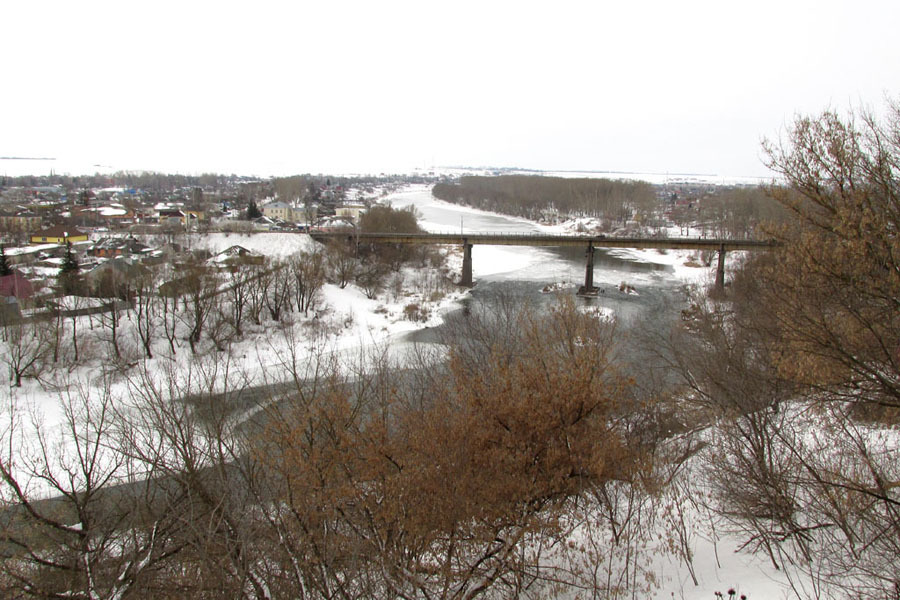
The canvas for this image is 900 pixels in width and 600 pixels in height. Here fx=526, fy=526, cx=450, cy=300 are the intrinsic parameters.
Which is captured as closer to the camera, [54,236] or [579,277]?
[579,277]

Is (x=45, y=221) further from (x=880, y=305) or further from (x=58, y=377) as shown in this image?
(x=880, y=305)

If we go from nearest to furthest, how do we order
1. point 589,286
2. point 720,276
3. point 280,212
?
point 720,276 < point 589,286 < point 280,212

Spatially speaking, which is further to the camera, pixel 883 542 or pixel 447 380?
pixel 447 380

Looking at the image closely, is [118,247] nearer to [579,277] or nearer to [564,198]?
[579,277]

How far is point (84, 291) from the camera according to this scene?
2534cm

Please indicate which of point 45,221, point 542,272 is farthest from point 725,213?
point 45,221

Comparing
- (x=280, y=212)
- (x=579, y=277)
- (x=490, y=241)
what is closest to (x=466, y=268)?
(x=490, y=241)

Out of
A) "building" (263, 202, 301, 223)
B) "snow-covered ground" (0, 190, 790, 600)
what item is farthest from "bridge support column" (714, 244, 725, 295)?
"building" (263, 202, 301, 223)

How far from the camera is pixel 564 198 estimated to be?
93.6 meters

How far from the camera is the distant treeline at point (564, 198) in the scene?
80.1 meters

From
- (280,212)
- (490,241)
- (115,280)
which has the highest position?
(280,212)

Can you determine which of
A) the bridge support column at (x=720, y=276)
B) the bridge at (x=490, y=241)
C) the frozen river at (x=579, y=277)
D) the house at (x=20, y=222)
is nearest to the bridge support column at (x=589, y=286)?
the frozen river at (x=579, y=277)

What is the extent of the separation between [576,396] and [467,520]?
79.4 inches

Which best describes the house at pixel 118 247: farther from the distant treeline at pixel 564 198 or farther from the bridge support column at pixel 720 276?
the distant treeline at pixel 564 198
